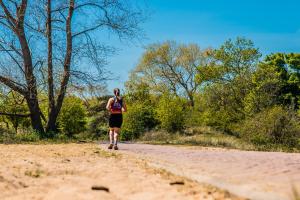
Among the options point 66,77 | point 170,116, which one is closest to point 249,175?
point 66,77

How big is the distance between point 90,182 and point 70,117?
3227 centimetres

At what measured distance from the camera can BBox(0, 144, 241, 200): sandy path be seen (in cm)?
573

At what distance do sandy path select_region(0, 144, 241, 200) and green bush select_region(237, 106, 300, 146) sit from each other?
18472 millimetres

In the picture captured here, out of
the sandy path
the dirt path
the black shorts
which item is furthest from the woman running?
the dirt path

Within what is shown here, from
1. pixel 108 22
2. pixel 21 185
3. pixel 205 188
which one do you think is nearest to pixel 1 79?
pixel 108 22

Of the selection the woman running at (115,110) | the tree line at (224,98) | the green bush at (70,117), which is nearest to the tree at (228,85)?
the tree line at (224,98)

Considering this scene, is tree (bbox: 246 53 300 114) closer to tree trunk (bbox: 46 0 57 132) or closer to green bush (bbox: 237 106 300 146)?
green bush (bbox: 237 106 300 146)

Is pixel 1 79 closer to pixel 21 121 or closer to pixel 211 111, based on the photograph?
pixel 21 121

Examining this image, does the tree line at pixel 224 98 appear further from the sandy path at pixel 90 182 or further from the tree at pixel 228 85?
the sandy path at pixel 90 182

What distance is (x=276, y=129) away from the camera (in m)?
26.9

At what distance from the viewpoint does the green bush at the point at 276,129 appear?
26.2 m

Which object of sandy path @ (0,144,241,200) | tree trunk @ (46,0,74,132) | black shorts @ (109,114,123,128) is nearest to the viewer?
sandy path @ (0,144,241,200)

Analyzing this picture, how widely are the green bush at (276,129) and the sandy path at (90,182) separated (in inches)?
727

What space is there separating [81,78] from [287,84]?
34005 millimetres
